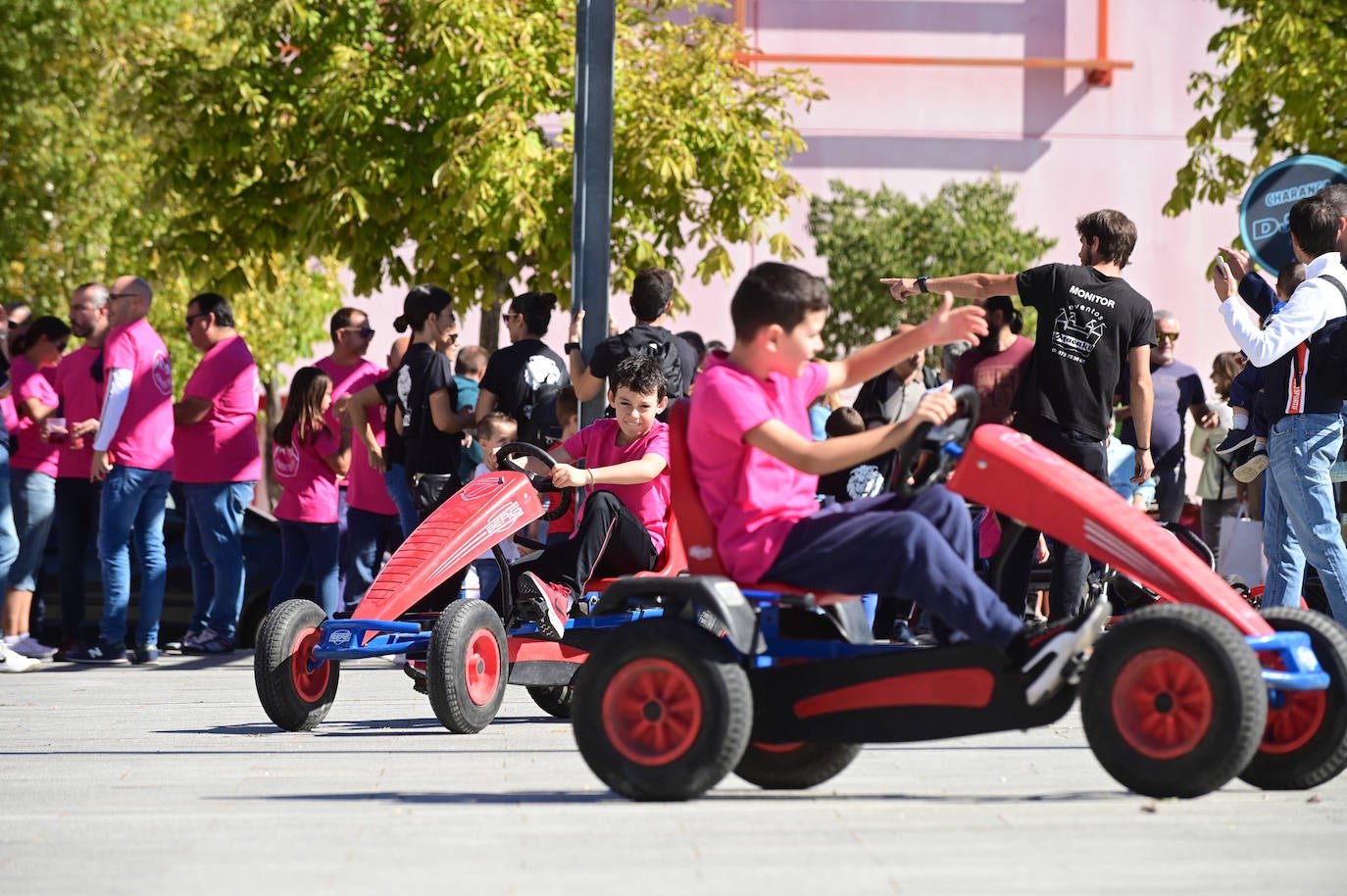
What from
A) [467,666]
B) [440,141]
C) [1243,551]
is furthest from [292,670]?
[440,141]

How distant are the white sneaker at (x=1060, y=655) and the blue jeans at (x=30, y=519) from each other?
759 cm

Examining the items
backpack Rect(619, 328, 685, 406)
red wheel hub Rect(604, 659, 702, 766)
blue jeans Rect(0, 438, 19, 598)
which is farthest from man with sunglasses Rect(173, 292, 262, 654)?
red wheel hub Rect(604, 659, 702, 766)

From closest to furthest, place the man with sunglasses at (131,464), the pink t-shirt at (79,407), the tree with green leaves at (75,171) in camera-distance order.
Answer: the man with sunglasses at (131,464) < the pink t-shirt at (79,407) < the tree with green leaves at (75,171)

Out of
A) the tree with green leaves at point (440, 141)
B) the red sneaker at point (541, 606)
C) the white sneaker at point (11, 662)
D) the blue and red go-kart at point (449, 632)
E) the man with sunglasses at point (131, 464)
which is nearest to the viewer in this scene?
the blue and red go-kart at point (449, 632)

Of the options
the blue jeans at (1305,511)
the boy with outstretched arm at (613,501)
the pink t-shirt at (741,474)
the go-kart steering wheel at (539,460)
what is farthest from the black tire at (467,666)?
the blue jeans at (1305,511)

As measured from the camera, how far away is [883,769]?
20.5 ft

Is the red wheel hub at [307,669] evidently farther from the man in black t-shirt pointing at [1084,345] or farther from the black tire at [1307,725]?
the black tire at [1307,725]

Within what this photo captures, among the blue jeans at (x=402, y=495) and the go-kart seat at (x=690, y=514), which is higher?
the go-kart seat at (x=690, y=514)

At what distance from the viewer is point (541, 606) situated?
753cm

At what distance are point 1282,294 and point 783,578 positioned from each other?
194 inches

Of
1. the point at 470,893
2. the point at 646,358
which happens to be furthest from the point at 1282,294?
the point at 470,893

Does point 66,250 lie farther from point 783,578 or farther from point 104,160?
point 783,578

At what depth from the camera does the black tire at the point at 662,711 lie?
518 centimetres

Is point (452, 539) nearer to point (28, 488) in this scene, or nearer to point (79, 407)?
point (79, 407)
